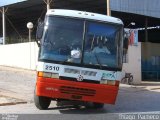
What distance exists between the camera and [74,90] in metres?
13.0

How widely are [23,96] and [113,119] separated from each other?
6.47 metres

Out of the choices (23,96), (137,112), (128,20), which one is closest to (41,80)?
(137,112)

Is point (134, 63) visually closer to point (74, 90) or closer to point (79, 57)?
point (79, 57)

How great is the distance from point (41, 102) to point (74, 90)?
5.36 feet

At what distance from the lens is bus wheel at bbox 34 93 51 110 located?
45.8 feet

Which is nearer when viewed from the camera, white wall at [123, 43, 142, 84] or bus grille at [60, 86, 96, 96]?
bus grille at [60, 86, 96, 96]

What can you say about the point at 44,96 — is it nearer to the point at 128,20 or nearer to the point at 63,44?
the point at 63,44

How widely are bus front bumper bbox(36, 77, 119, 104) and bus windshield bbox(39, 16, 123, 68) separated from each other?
0.65 metres

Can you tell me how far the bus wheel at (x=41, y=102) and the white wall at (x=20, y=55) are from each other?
56.2 ft

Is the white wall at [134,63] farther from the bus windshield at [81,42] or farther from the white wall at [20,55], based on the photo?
the bus windshield at [81,42]

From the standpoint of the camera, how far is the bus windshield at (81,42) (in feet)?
43.0

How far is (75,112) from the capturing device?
547 inches

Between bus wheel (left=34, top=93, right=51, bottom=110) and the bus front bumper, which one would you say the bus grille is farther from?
bus wheel (left=34, top=93, right=51, bottom=110)

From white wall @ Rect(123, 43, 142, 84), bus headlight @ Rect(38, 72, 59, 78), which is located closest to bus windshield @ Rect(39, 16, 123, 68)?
bus headlight @ Rect(38, 72, 59, 78)
